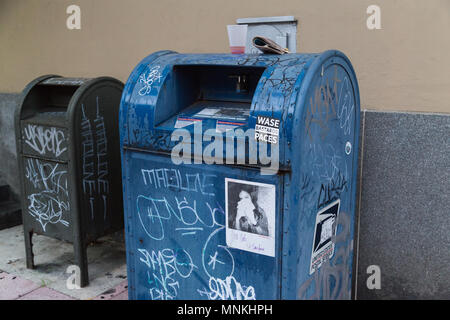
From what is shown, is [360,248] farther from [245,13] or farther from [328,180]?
[245,13]

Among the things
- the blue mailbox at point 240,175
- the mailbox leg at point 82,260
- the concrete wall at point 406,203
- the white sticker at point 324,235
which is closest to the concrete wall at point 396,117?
the concrete wall at point 406,203

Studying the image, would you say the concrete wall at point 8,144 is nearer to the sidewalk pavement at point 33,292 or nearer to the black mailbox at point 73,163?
the black mailbox at point 73,163

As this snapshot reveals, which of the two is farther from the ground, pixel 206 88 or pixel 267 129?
pixel 206 88

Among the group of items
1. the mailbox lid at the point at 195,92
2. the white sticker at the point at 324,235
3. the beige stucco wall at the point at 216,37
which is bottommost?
the white sticker at the point at 324,235

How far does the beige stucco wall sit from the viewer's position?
2658mm

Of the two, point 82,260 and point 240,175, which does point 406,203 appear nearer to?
point 240,175

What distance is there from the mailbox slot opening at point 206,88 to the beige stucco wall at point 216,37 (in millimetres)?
695

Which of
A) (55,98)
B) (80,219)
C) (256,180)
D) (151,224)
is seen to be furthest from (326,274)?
(55,98)

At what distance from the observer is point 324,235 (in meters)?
2.42

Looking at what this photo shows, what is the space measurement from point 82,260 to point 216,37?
1.98 metres

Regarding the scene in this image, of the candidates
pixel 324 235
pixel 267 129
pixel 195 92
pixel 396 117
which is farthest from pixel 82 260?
pixel 396 117

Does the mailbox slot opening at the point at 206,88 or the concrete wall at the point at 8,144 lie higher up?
the mailbox slot opening at the point at 206,88

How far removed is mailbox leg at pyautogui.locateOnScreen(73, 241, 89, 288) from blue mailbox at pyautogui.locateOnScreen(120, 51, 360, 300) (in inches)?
28.9

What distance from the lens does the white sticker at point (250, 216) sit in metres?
2.14
